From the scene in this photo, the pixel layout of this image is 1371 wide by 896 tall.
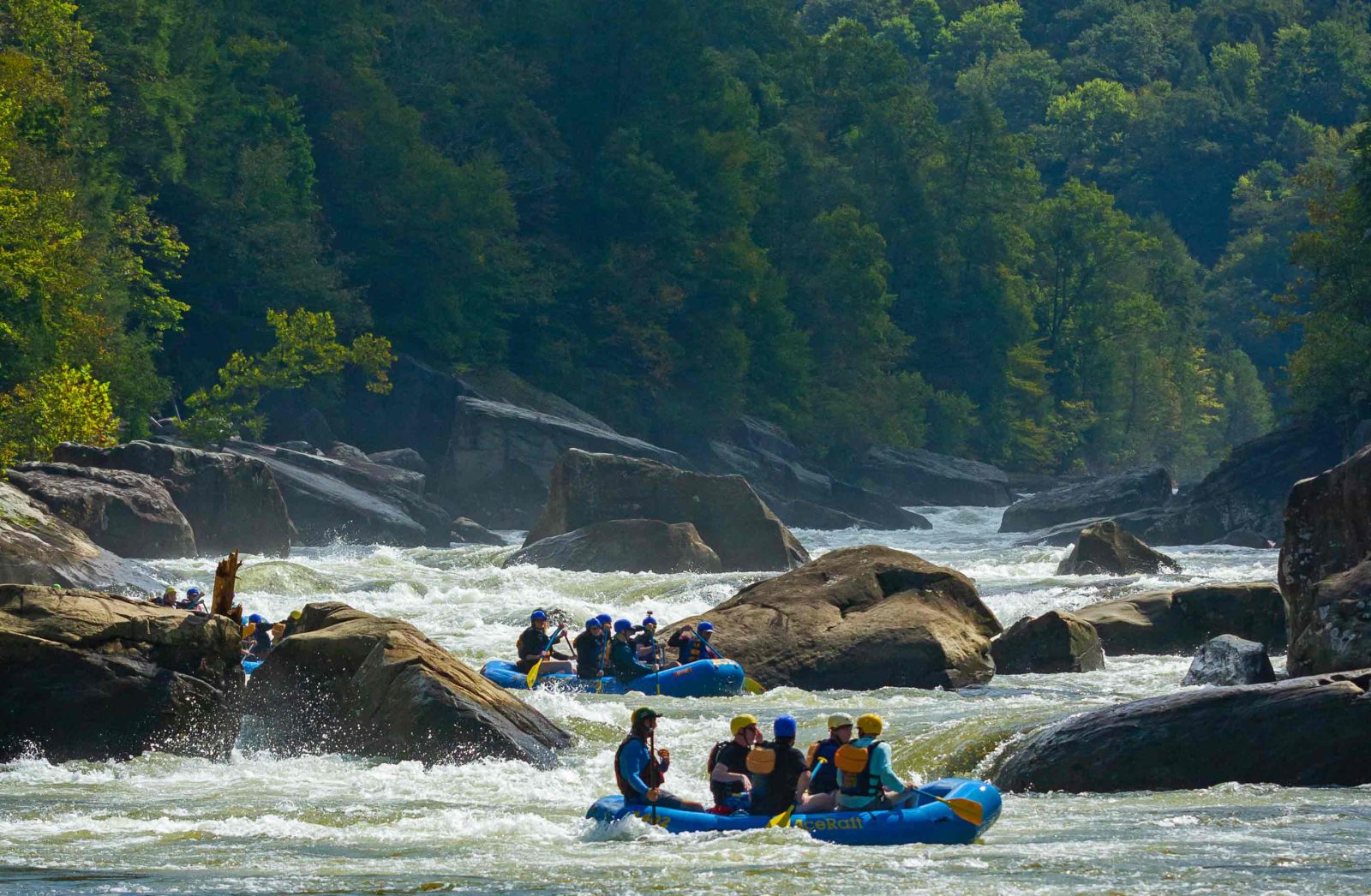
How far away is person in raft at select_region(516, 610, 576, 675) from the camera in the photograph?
870 inches

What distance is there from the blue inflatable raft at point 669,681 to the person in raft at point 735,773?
7181mm

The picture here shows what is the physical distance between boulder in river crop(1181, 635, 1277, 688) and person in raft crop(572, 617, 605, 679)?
6.62 meters

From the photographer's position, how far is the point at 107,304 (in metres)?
45.2

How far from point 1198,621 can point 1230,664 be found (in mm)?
4038

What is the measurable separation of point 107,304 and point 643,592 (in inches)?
800

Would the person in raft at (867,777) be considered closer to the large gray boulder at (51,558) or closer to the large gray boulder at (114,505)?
the large gray boulder at (51,558)

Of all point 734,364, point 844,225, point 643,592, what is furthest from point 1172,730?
point 844,225

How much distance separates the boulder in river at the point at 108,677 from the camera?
15.9m

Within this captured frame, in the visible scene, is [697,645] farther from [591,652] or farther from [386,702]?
[386,702]

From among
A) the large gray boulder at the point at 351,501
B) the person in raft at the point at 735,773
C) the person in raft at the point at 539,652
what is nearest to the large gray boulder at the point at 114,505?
the large gray boulder at the point at 351,501

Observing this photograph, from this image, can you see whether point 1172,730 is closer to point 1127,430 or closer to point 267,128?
point 267,128

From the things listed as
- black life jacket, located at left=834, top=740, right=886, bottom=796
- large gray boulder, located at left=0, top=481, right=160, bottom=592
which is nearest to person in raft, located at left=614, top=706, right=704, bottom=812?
black life jacket, located at left=834, top=740, right=886, bottom=796

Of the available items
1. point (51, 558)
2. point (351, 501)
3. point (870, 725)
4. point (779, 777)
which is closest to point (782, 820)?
point (779, 777)

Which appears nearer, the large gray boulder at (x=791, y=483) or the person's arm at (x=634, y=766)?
the person's arm at (x=634, y=766)
